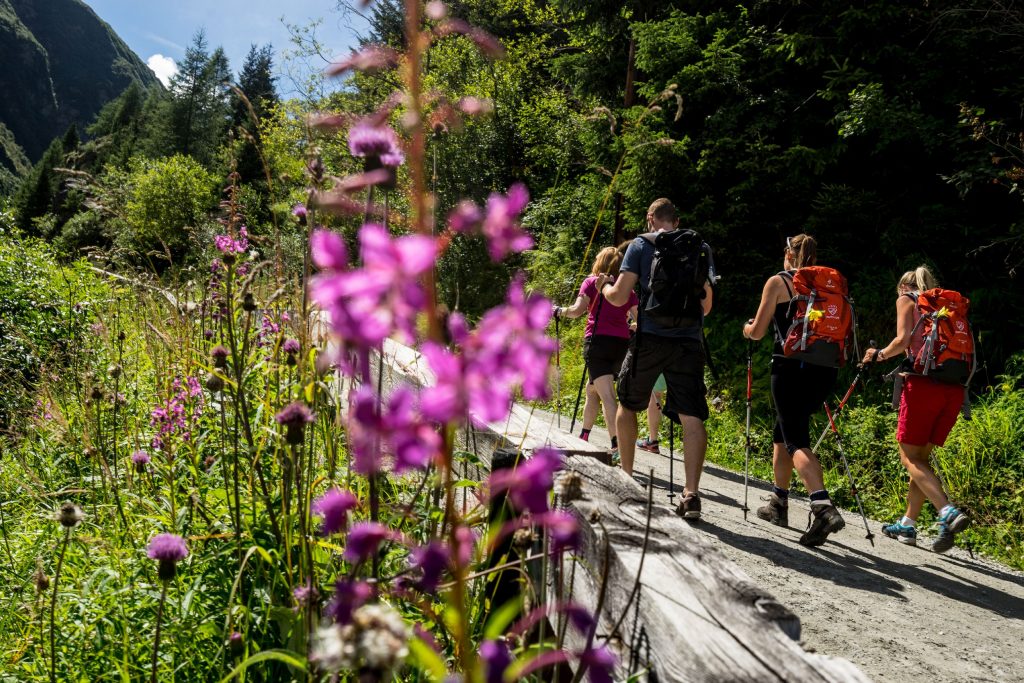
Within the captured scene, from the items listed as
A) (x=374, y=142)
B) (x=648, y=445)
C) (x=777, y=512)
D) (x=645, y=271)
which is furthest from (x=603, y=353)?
(x=374, y=142)

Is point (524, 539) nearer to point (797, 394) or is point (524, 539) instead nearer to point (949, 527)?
point (797, 394)

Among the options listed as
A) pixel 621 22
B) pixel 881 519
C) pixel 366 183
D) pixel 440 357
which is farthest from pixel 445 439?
pixel 621 22

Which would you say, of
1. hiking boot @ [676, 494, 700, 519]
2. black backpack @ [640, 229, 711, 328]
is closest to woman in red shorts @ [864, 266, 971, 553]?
black backpack @ [640, 229, 711, 328]

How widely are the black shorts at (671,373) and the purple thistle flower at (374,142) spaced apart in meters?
4.83

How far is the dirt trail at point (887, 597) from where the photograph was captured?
3941mm

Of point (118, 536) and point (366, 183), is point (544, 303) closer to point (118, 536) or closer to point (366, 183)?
point (366, 183)

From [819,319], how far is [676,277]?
3.77ft

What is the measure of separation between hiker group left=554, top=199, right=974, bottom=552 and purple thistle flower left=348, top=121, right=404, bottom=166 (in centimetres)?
422

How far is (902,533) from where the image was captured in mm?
6484

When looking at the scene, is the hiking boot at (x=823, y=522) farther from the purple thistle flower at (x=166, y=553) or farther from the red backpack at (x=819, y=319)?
the purple thistle flower at (x=166, y=553)

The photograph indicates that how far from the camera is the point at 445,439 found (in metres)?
0.64

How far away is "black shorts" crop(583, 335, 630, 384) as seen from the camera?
6.94m

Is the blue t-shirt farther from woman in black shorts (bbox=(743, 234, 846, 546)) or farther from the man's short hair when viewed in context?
woman in black shorts (bbox=(743, 234, 846, 546))

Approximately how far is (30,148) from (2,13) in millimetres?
34727
